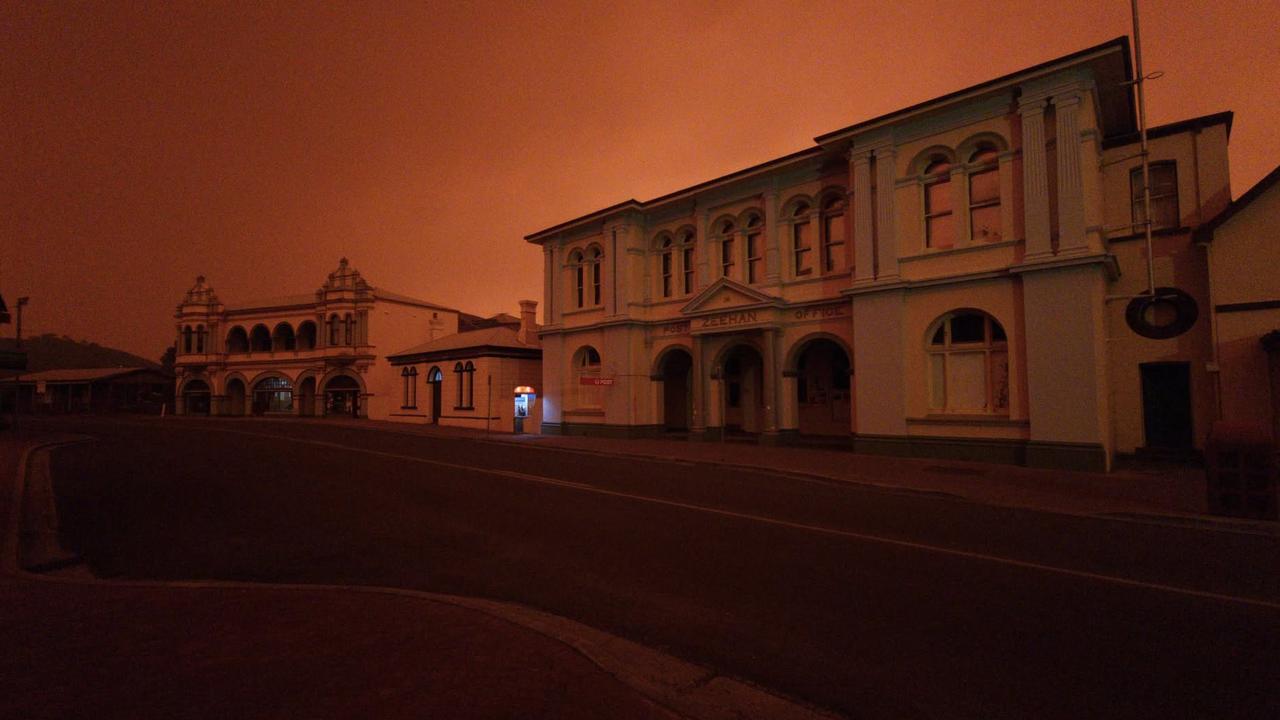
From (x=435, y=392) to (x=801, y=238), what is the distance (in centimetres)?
2358

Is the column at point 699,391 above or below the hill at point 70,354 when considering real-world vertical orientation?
below

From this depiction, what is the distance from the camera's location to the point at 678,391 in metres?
26.6

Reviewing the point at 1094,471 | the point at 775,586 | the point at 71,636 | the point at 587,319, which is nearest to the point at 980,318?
the point at 1094,471

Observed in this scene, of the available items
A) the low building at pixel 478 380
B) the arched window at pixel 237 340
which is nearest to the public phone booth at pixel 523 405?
the low building at pixel 478 380

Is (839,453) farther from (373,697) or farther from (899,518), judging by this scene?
(373,697)

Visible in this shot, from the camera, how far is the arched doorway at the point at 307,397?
46219 millimetres

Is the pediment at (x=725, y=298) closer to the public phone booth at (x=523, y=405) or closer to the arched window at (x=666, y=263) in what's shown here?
the arched window at (x=666, y=263)

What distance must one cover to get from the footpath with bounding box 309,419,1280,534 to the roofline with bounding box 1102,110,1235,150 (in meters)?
9.02

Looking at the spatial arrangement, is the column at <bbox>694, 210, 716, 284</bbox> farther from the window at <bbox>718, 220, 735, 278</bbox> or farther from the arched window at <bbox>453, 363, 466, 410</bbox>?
the arched window at <bbox>453, 363, 466, 410</bbox>

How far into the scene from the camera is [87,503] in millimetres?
9680

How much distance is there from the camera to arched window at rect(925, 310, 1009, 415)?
15516 mm

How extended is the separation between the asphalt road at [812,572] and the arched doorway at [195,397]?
155 feet

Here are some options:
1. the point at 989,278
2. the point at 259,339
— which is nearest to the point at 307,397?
the point at 259,339

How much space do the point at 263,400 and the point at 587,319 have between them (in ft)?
123
